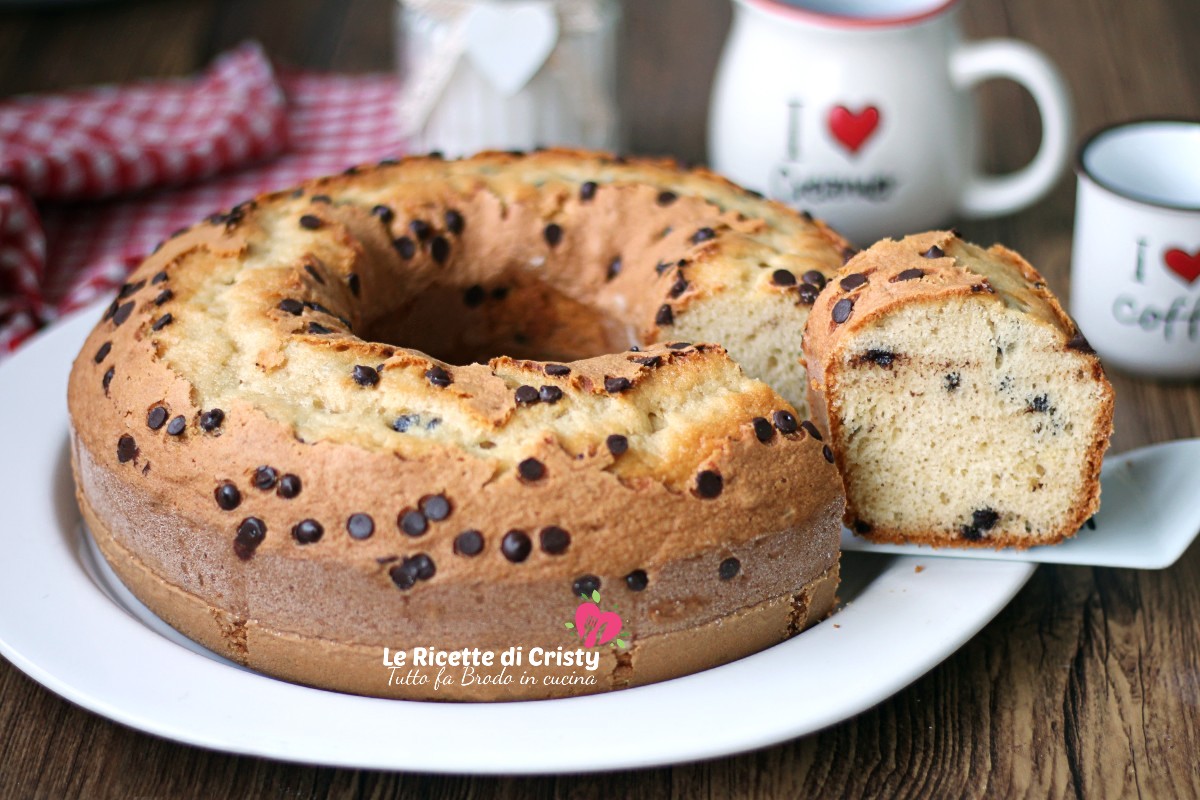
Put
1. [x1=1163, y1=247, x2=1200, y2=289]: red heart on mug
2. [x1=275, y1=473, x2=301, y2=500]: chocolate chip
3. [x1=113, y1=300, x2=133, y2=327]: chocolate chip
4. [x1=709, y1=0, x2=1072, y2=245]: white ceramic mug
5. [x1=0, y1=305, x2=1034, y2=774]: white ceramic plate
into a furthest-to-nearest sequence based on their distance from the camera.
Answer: [x1=709, y1=0, x2=1072, y2=245]: white ceramic mug → [x1=1163, y1=247, x2=1200, y2=289]: red heart on mug → [x1=113, y1=300, x2=133, y2=327]: chocolate chip → [x1=275, y1=473, x2=301, y2=500]: chocolate chip → [x1=0, y1=305, x2=1034, y2=774]: white ceramic plate

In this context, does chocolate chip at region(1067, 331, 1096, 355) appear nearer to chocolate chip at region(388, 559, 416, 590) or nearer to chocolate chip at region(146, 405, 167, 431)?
chocolate chip at region(388, 559, 416, 590)

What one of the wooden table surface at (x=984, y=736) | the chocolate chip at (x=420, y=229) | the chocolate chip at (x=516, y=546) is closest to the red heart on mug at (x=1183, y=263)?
the wooden table surface at (x=984, y=736)

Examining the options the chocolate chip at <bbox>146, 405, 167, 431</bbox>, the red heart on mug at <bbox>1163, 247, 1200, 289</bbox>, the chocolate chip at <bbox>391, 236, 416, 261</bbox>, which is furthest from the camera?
the red heart on mug at <bbox>1163, 247, 1200, 289</bbox>

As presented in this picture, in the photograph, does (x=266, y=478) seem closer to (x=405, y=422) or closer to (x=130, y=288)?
(x=405, y=422)

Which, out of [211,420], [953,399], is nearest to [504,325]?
[211,420]

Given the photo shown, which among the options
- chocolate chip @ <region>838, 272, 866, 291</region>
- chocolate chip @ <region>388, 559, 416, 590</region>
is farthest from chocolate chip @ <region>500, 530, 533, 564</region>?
chocolate chip @ <region>838, 272, 866, 291</region>

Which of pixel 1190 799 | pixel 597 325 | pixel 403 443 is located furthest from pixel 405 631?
pixel 1190 799
